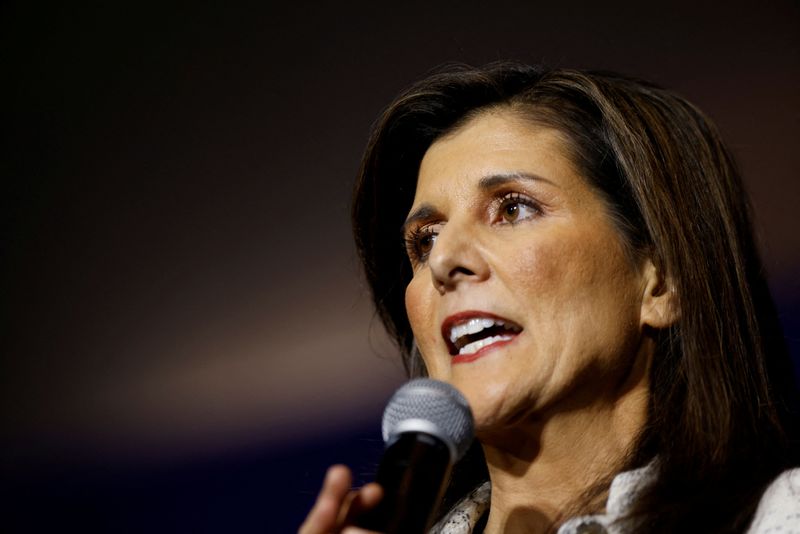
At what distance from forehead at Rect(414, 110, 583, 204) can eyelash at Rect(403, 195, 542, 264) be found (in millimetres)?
48

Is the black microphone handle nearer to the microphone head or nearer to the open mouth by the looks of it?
the microphone head

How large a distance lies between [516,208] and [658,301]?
0.30m

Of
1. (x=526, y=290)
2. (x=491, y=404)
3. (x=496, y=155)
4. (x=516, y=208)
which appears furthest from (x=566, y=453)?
(x=496, y=155)

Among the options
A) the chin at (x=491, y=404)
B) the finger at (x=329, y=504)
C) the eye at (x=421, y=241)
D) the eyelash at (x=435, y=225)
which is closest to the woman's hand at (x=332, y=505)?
the finger at (x=329, y=504)

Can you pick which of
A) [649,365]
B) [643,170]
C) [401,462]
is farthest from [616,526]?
[643,170]

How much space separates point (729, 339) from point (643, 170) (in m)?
0.33

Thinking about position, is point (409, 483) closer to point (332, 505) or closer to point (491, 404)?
point (332, 505)

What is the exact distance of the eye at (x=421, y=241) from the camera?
62.0 inches

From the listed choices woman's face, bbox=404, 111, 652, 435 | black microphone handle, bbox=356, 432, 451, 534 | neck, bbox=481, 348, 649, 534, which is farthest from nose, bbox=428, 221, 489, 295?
black microphone handle, bbox=356, 432, 451, 534

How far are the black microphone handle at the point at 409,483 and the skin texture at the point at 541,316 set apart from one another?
0.44m

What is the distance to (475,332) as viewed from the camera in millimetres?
1316

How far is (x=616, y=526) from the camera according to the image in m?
1.16

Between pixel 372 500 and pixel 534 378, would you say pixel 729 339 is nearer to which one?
pixel 534 378

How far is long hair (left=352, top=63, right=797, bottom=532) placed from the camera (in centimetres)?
120
